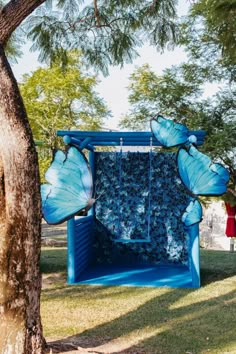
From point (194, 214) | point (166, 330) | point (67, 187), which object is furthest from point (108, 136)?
point (166, 330)

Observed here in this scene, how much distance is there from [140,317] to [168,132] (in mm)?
2112

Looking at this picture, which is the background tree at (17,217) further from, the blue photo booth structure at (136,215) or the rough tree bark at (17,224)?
the blue photo booth structure at (136,215)

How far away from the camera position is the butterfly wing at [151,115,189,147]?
522cm

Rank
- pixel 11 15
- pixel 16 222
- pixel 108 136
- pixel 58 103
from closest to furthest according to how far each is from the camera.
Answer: pixel 16 222 → pixel 11 15 → pixel 108 136 → pixel 58 103

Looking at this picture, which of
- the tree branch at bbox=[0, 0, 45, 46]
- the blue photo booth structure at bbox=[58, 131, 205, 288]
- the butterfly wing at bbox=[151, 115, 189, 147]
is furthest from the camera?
the blue photo booth structure at bbox=[58, 131, 205, 288]

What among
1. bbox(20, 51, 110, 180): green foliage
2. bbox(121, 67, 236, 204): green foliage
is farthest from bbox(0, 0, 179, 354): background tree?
bbox(20, 51, 110, 180): green foliage

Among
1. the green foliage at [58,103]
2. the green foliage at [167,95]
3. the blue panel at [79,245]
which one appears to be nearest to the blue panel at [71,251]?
the blue panel at [79,245]

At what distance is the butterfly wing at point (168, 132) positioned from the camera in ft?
17.1

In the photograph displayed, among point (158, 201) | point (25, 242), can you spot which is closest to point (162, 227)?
point (158, 201)

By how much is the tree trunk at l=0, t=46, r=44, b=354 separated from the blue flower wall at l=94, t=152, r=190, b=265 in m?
4.10

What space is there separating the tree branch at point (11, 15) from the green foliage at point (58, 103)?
14821 mm

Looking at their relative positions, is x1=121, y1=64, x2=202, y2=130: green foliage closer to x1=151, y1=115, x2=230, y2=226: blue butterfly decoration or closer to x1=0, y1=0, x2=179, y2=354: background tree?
x1=151, y1=115, x2=230, y2=226: blue butterfly decoration

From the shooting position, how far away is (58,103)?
1834cm

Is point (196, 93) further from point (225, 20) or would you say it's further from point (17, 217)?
point (17, 217)
